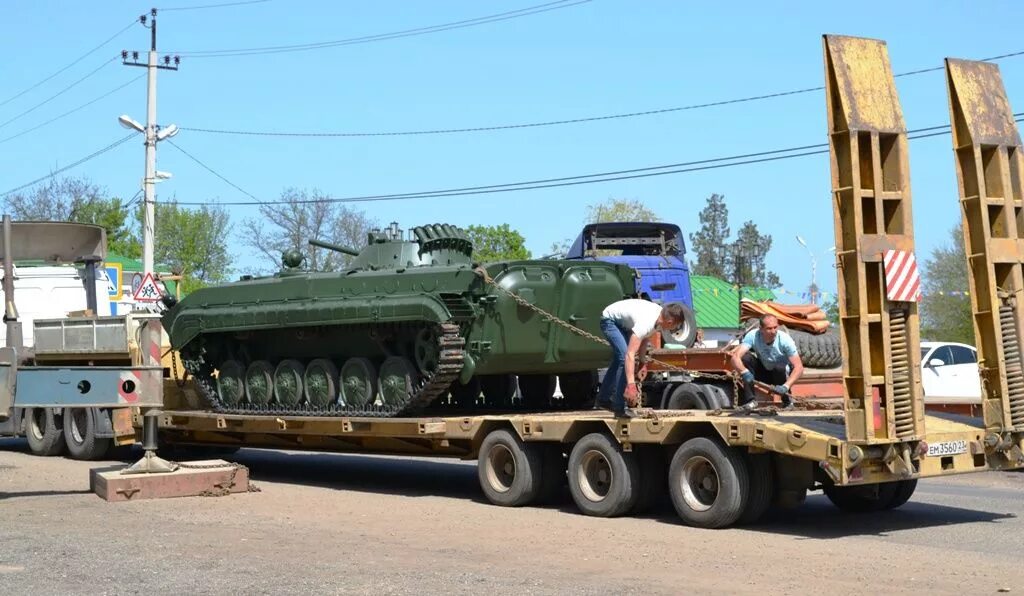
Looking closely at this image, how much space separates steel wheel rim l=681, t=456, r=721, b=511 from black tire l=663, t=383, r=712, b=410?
479 centimetres

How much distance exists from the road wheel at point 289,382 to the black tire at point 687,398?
14.7 ft

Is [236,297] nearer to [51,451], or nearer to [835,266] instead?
[51,451]

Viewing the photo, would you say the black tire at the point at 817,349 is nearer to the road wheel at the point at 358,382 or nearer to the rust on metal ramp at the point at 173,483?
the road wheel at the point at 358,382

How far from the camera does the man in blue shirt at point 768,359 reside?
1427 cm

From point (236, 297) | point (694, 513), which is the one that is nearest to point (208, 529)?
point (694, 513)

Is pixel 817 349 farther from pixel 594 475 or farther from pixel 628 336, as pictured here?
pixel 594 475

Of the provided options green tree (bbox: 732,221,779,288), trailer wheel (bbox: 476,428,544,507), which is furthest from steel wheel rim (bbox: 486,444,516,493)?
green tree (bbox: 732,221,779,288)

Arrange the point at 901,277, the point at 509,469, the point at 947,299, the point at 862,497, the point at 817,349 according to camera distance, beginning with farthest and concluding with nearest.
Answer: the point at 947,299, the point at 817,349, the point at 509,469, the point at 862,497, the point at 901,277

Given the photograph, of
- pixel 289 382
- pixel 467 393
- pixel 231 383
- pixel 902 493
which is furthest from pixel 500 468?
pixel 231 383

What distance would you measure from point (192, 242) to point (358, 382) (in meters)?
53.9

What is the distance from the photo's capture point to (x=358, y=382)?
17.4 m

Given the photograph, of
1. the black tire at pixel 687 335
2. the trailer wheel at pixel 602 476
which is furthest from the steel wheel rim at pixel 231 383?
the trailer wheel at pixel 602 476

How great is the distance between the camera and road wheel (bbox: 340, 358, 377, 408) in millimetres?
17281

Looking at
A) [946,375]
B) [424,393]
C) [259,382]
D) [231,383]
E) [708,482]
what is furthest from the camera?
[946,375]
